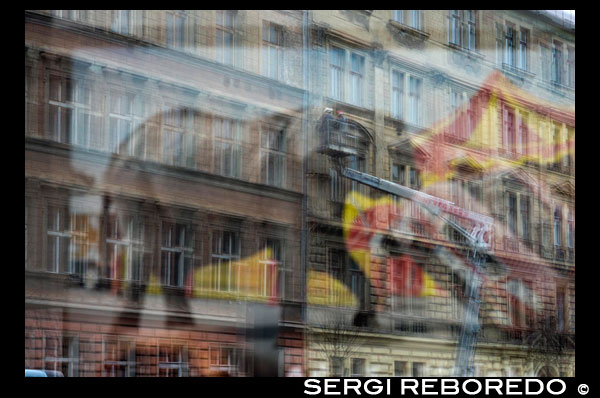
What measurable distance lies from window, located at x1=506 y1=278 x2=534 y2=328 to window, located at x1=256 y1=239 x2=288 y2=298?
84.0 inches

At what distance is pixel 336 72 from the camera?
410 inches

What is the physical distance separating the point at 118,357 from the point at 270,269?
1.51m

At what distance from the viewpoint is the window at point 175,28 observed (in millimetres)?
10047

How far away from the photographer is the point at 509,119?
10.9m

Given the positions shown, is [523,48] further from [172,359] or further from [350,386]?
[172,359]

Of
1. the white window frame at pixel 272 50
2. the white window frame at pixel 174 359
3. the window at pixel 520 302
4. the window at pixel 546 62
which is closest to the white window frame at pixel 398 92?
the white window frame at pixel 272 50

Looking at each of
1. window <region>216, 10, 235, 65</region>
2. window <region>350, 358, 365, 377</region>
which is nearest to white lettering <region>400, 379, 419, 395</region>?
window <region>350, 358, 365, 377</region>

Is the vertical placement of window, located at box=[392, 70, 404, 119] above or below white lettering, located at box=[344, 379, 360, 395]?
above

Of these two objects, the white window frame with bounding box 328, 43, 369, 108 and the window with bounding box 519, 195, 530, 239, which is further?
the window with bounding box 519, 195, 530, 239

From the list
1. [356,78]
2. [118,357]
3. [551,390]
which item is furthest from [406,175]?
[118,357]

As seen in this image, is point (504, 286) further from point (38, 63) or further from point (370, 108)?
point (38, 63)

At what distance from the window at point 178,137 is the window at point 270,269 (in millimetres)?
982

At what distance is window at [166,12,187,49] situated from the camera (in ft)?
33.0

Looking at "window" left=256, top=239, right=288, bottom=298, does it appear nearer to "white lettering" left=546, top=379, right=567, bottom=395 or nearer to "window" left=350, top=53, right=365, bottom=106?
"window" left=350, top=53, right=365, bottom=106
